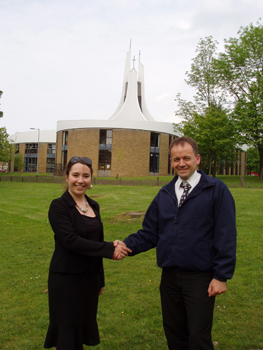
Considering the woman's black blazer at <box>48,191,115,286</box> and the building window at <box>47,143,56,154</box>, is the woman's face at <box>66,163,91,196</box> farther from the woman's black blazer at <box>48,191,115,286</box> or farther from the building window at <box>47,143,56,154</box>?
the building window at <box>47,143,56,154</box>

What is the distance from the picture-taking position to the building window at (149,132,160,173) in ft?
166

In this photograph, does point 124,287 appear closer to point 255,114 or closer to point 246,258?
point 246,258

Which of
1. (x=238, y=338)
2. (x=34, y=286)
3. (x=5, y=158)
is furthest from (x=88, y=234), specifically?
(x=5, y=158)

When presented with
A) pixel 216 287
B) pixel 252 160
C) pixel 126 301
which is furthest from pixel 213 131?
pixel 252 160

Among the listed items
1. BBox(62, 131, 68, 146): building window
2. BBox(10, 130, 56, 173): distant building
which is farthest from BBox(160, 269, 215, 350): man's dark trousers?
BBox(10, 130, 56, 173): distant building

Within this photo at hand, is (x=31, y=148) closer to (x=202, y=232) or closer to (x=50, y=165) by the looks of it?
(x=50, y=165)

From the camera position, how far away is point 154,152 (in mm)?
50688

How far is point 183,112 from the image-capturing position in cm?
4297

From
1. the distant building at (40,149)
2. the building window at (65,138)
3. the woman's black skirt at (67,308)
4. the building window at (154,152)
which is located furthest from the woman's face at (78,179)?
the distant building at (40,149)

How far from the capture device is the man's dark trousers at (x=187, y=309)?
2625mm

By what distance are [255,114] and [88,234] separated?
102ft

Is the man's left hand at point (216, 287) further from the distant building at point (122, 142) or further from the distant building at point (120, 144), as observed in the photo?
the distant building at point (120, 144)

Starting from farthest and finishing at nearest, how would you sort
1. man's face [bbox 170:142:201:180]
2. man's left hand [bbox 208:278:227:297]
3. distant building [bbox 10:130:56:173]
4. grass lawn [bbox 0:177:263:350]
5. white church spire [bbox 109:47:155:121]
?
distant building [bbox 10:130:56:173] < white church spire [bbox 109:47:155:121] < grass lawn [bbox 0:177:263:350] < man's face [bbox 170:142:201:180] < man's left hand [bbox 208:278:227:297]

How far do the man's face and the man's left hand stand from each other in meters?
0.95
